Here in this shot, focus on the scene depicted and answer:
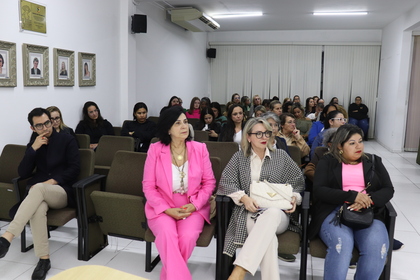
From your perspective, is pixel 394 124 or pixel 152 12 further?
pixel 394 124

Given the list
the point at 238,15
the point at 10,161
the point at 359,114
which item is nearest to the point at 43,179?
the point at 10,161

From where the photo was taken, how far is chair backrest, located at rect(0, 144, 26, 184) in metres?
3.56

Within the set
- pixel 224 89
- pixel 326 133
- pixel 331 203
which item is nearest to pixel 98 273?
pixel 331 203

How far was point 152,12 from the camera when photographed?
7438 mm

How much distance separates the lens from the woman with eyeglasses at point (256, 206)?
7.89ft

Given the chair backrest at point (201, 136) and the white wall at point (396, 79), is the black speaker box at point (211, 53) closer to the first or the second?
the white wall at point (396, 79)

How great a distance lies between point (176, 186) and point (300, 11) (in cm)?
713

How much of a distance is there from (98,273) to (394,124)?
28.2 feet

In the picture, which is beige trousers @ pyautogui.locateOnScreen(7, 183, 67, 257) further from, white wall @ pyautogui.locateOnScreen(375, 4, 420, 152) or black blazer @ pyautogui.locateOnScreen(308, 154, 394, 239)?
white wall @ pyautogui.locateOnScreen(375, 4, 420, 152)

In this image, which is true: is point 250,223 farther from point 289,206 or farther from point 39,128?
point 39,128

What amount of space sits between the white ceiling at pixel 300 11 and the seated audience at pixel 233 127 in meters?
3.13

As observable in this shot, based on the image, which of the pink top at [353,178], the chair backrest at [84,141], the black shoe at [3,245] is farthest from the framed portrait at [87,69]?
the pink top at [353,178]

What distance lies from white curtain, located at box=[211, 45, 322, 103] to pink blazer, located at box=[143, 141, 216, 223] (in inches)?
378

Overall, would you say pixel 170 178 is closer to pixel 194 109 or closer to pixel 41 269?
pixel 41 269
